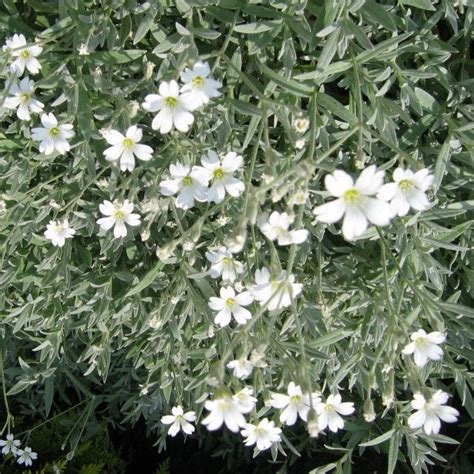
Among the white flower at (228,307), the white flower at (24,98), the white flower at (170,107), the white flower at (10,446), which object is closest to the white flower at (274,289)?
the white flower at (228,307)

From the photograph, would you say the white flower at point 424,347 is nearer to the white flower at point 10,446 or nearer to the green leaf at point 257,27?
the green leaf at point 257,27

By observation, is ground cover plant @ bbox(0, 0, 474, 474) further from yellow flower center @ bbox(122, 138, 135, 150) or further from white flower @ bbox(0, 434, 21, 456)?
white flower @ bbox(0, 434, 21, 456)

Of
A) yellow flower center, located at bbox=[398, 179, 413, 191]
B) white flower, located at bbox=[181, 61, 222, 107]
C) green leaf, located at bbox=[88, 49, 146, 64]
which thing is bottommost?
yellow flower center, located at bbox=[398, 179, 413, 191]

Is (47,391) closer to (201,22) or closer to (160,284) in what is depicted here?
(160,284)

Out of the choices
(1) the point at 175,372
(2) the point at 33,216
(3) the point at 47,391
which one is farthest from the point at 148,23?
(3) the point at 47,391

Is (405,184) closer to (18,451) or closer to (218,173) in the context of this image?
(218,173)

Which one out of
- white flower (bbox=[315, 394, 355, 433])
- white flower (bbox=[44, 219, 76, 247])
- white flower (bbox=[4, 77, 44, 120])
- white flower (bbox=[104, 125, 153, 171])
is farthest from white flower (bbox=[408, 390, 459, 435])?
white flower (bbox=[4, 77, 44, 120])

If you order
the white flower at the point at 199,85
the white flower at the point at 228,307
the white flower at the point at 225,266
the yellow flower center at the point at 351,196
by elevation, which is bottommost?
the white flower at the point at 228,307
